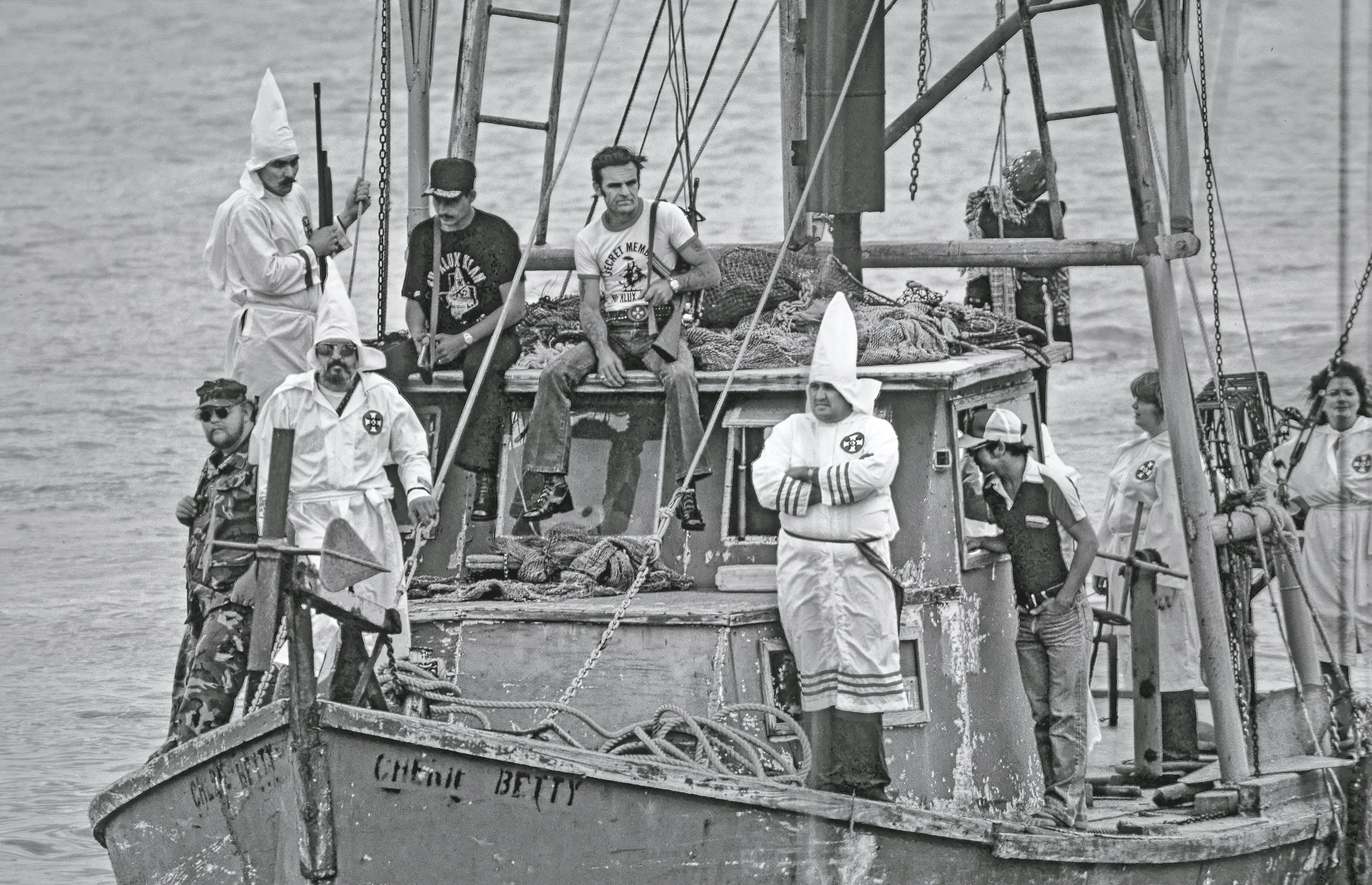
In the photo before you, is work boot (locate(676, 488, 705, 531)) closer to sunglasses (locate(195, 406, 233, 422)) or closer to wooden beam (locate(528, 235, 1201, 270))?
wooden beam (locate(528, 235, 1201, 270))

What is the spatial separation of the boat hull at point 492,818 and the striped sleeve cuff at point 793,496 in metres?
1.20

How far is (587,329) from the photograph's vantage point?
1171cm

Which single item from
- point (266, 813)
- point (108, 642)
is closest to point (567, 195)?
point (108, 642)

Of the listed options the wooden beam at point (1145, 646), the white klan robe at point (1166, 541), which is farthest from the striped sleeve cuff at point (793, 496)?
the white klan robe at point (1166, 541)

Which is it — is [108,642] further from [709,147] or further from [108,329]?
[709,147]

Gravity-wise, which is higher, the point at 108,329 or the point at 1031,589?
the point at 108,329

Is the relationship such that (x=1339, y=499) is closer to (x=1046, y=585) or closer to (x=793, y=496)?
(x=1046, y=585)

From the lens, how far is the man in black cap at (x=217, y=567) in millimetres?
10977

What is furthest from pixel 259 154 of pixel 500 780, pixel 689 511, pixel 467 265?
pixel 500 780

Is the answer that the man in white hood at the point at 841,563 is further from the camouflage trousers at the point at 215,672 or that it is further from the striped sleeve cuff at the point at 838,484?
the camouflage trousers at the point at 215,672

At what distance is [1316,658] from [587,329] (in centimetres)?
408

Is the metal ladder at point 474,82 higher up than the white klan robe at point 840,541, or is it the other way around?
the metal ladder at point 474,82

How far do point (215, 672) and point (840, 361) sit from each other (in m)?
3.03

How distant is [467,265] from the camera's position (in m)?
12.0
